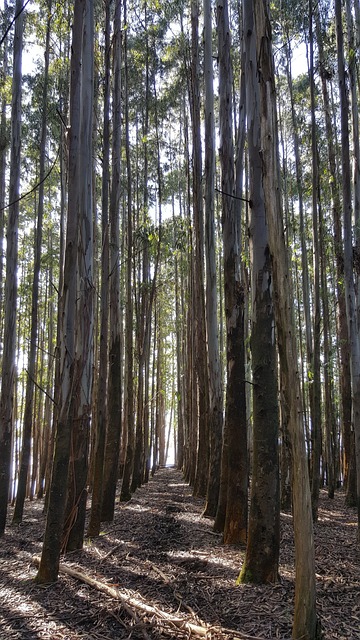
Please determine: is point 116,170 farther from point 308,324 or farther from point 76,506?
point 308,324

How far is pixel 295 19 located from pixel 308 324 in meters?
7.06

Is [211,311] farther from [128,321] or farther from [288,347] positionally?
[288,347]

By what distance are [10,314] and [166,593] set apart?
20.1 ft

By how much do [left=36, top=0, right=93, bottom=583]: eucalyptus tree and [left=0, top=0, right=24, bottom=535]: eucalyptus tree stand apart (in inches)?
122

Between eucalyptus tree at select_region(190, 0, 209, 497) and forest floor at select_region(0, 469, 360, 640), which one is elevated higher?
eucalyptus tree at select_region(190, 0, 209, 497)

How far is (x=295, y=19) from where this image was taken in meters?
11.4

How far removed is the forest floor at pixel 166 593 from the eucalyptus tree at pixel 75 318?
0.52 meters

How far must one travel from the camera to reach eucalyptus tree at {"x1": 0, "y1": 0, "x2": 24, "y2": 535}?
8.73 meters

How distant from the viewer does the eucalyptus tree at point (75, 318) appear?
4.74 metres

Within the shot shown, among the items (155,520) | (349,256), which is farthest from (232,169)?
(155,520)

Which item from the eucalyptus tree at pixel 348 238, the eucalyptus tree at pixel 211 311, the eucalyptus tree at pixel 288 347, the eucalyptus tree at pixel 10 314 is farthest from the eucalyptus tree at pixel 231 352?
the eucalyptus tree at pixel 10 314

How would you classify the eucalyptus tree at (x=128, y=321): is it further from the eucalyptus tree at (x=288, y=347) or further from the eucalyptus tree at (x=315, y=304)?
the eucalyptus tree at (x=288, y=347)

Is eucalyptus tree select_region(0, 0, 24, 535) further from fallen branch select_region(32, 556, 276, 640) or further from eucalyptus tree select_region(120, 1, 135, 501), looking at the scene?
fallen branch select_region(32, 556, 276, 640)

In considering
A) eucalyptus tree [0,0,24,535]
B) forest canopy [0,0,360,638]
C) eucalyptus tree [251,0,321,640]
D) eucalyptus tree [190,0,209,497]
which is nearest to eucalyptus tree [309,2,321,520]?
forest canopy [0,0,360,638]
